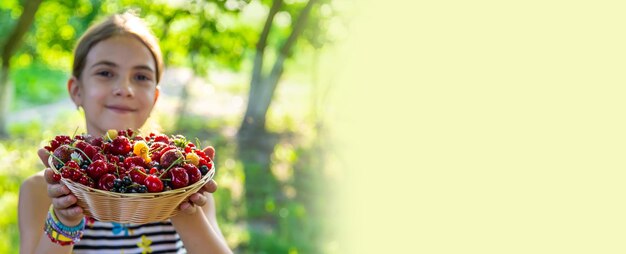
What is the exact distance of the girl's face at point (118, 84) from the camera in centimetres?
175

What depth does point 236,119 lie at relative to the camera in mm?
10336

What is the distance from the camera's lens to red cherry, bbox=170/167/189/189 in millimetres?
1395

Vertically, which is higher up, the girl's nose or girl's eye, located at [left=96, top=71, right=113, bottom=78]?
girl's eye, located at [left=96, top=71, right=113, bottom=78]

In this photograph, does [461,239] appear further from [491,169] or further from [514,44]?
[514,44]

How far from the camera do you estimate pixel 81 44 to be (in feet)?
6.11

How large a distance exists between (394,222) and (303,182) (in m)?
1.61

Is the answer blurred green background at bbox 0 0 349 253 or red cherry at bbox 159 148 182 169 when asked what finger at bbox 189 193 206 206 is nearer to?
red cherry at bbox 159 148 182 169

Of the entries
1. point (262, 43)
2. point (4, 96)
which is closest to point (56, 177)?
point (4, 96)

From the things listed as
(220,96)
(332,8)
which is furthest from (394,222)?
(220,96)

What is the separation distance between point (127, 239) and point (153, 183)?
0.45 metres

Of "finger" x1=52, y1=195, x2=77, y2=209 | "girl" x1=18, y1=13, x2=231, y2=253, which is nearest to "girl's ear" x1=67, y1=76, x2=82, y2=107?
"girl" x1=18, y1=13, x2=231, y2=253

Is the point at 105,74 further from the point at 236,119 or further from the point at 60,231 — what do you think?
the point at 236,119

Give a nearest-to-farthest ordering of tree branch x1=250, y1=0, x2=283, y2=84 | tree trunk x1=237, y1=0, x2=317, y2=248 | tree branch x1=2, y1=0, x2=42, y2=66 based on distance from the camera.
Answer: tree trunk x1=237, y1=0, x2=317, y2=248 → tree branch x1=2, y1=0, x2=42, y2=66 → tree branch x1=250, y1=0, x2=283, y2=84

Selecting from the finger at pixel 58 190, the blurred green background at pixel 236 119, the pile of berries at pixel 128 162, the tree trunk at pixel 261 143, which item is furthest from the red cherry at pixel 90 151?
the tree trunk at pixel 261 143
